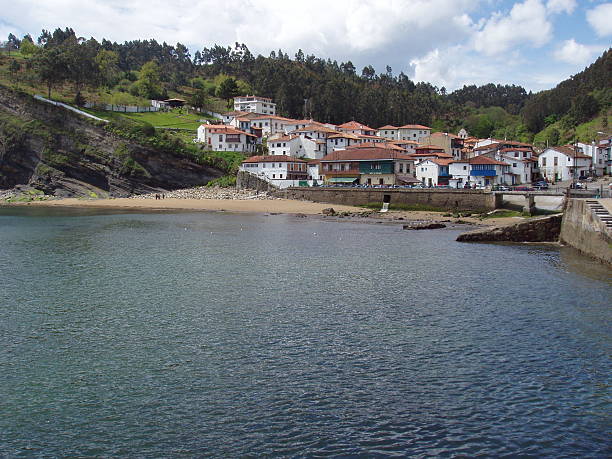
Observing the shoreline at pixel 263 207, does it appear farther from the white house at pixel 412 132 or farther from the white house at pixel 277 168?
the white house at pixel 412 132

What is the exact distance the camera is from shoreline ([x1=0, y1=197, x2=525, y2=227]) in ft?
201

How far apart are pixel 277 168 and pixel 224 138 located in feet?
59.2

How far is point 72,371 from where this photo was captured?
16.7 metres

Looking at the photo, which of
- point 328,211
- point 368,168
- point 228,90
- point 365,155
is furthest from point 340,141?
point 228,90

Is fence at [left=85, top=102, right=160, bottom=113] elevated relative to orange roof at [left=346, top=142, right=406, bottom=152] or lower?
elevated

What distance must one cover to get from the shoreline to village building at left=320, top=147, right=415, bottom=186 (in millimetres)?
10022

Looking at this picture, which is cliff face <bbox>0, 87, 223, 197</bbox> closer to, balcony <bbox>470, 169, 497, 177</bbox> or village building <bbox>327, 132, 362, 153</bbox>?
village building <bbox>327, 132, 362, 153</bbox>

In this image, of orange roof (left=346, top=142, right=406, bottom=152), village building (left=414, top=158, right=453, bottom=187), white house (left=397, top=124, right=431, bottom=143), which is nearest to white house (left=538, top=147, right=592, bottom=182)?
village building (left=414, top=158, right=453, bottom=187)

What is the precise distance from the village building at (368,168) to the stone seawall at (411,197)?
25.3 ft

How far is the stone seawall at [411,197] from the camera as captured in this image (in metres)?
63.8

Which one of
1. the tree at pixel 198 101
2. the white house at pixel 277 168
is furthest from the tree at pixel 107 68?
the white house at pixel 277 168

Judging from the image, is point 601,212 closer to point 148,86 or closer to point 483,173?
point 483,173

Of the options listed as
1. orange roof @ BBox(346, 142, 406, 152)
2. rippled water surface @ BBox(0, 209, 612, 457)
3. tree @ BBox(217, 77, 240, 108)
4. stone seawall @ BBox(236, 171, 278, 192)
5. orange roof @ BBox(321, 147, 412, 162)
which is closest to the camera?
rippled water surface @ BBox(0, 209, 612, 457)

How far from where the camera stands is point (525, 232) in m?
44.2
